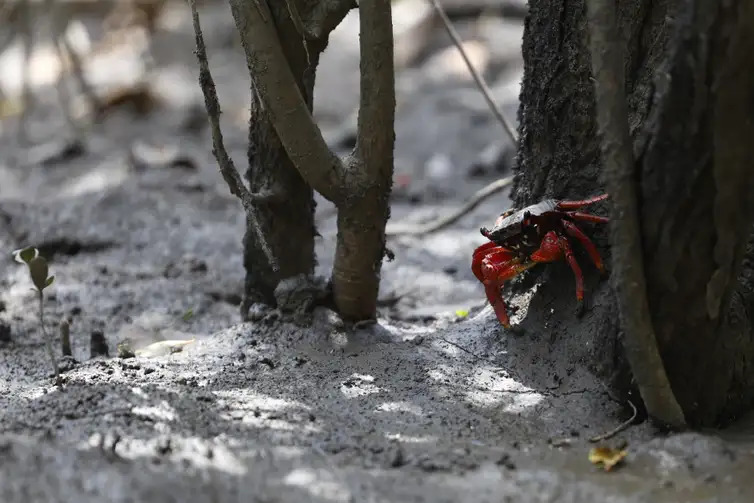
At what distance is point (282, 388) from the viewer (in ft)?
10.5

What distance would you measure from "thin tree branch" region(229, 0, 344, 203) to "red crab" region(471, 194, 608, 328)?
0.73 meters

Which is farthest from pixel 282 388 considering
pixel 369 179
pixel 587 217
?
pixel 587 217

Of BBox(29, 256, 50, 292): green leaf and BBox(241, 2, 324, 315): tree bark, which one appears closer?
BBox(29, 256, 50, 292): green leaf

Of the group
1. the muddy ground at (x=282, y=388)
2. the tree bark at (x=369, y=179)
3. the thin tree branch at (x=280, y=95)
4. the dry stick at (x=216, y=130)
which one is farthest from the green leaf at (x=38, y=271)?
the tree bark at (x=369, y=179)

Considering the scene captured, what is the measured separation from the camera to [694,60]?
2.34m

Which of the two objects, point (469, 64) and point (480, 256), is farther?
point (469, 64)

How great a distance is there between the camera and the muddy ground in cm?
237

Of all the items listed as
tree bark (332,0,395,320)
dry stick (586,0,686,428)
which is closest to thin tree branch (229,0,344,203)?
tree bark (332,0,395,320)

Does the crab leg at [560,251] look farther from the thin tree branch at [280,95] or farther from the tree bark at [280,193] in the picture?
the tree bark at [280,193]

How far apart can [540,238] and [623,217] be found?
76cm

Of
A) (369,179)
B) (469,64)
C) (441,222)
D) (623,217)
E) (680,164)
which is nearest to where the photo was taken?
(680,164)

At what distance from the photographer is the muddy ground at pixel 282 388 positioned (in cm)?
237

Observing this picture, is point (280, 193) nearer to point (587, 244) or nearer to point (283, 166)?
point (283, 166)

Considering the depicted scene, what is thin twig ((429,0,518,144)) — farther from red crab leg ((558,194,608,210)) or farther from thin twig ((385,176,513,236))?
red crab leg ((558,194,608,210))
